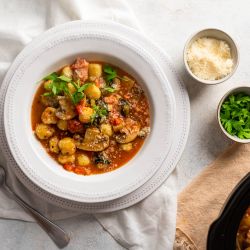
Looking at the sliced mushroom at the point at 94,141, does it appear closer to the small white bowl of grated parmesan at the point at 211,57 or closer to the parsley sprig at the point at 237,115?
the small white bowl of grated parmesan at the point at 211,57

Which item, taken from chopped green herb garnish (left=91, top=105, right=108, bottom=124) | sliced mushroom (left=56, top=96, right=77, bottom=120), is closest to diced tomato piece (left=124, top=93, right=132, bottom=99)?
chopped green herb garnish (left=91, top=105, right=108, bottom=124)

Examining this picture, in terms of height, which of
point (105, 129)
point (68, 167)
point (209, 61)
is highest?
point (209, 61)

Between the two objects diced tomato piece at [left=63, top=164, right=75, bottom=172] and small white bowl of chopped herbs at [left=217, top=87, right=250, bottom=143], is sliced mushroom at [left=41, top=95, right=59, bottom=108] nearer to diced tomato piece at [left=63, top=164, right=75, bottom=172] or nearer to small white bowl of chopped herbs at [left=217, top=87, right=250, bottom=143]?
diced tomato piece at [left=63, top=164, right=75, bottom=172]

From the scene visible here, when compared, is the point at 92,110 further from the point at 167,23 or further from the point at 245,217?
the point at 245,217

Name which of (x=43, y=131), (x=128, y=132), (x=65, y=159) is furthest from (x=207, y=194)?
(x=43, y=131)

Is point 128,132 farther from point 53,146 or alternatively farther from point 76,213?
point 76,213

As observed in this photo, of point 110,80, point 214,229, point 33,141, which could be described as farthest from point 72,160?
point 214,229

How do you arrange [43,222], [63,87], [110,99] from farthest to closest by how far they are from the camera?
1. [43,222]
2. [110,99]
3. [63,87]
